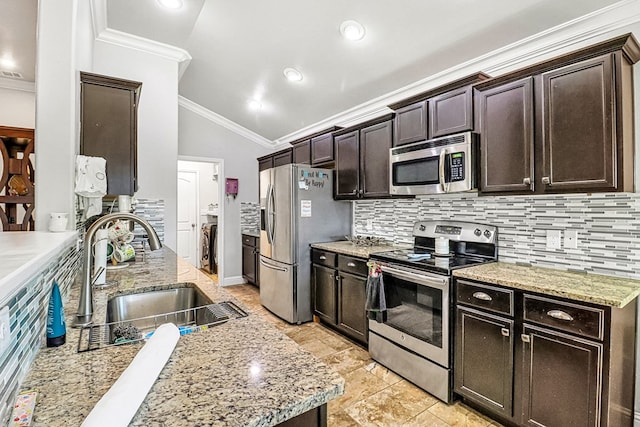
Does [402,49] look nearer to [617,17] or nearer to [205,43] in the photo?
[617,17]

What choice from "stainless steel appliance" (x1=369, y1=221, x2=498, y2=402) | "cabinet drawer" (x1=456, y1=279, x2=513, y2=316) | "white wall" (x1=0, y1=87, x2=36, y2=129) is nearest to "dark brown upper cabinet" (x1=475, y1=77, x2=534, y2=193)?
"stainless steel appliance" (x1=369, y1=221, x2=498, y2=402)

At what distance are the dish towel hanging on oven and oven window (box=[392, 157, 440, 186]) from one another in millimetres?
762

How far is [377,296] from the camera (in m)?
2.52

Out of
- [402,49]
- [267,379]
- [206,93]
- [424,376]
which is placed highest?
[206,93]

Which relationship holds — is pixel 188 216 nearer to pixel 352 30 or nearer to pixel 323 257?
pixel 323 257

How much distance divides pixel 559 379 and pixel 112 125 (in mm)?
3134

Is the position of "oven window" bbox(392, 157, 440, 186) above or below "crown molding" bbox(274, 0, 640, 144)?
below

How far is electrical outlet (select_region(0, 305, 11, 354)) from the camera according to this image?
1.93 ft

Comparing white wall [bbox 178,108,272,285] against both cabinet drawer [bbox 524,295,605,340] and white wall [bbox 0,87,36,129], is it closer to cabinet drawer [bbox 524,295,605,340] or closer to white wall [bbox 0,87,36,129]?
white wall [bbox 0,87,36,129]

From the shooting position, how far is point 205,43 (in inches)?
129

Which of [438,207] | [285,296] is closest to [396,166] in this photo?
[438,207]

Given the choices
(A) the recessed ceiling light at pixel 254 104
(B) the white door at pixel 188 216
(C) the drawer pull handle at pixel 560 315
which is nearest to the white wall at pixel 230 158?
(A) the recessed ceiling light at pixel 254 104

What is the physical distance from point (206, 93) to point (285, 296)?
3.04 m

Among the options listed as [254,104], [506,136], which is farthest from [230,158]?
[506,136]
